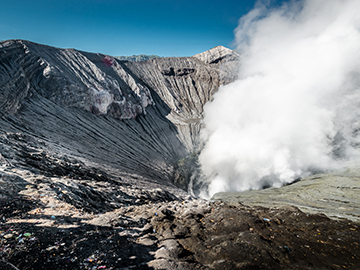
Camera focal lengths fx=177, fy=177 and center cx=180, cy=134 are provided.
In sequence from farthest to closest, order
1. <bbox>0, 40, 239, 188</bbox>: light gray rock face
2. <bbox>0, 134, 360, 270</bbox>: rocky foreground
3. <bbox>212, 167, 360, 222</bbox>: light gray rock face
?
1. <bbox>0, 40, 239, 188</bbox>: light gray rock face
2. <bbox>212, 167, 360, 222</bbox>: light gray rock face
3. <bbox>0, 134, 360, 270</bbox>: rocky foreground

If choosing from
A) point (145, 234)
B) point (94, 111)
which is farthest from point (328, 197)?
point (94, 111)

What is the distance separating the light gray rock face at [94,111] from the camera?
16.4m

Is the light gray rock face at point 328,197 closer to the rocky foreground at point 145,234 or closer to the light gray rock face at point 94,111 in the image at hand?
the rocky foreground at point 145,234

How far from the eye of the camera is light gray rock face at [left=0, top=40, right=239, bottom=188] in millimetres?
16422

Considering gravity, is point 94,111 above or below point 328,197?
above

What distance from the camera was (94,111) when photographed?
24.2m

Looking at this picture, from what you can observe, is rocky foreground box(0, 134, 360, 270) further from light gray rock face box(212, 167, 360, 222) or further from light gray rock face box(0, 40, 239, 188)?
light gray rock face box(0, 40, 239, 188)

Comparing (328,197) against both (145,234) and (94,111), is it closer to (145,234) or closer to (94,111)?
(145,234)

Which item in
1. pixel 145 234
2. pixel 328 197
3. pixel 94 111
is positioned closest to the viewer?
pixel 145 234

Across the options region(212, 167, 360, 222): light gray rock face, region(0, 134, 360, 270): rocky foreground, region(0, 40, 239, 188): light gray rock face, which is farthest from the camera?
region(0, 40, 239, 188): light gray rock face

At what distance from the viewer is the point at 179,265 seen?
447 cm

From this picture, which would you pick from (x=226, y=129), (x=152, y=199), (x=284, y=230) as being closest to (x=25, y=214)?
(x=152, y=199)

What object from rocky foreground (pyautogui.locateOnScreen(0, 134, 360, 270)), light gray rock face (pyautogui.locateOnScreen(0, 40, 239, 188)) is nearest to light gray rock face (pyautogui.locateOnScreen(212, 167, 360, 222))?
rocky foreground (pyautogui.locateOnScreen(0, 134, 360, 270))

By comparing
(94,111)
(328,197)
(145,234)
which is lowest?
(145,234)
